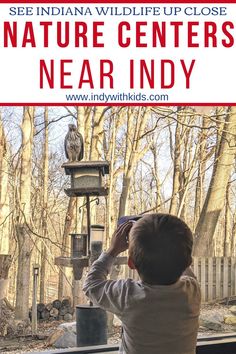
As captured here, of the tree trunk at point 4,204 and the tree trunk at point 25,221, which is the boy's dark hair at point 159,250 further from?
the tree trunk at point 4,204

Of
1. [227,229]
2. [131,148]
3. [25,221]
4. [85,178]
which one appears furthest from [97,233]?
[227,229]

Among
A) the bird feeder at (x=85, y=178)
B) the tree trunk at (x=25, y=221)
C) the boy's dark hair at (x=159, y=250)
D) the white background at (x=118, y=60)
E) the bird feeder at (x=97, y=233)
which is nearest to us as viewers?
the boy's dark hair at (x=159, y=250)

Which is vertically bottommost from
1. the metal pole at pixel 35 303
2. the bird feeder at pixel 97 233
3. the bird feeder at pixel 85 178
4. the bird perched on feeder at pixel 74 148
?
the metal pole at pixel 35 303

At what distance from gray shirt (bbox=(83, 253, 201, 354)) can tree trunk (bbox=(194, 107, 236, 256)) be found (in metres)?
1.53

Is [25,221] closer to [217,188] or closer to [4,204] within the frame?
[4,204]

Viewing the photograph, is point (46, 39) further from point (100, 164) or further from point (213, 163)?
point (213, 163)

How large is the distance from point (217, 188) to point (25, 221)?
1.30 meters

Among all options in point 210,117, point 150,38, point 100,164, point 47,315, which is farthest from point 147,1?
point 47,315

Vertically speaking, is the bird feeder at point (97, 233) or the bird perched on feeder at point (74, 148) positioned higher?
the bird perched on feeder at point (74, 148)

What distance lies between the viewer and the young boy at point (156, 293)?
25.3 inches

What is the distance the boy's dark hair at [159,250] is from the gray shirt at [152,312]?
0.07 feet

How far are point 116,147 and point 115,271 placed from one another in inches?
63.5

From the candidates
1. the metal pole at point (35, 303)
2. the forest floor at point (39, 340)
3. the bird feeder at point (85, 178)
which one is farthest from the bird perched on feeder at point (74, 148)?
the metal pole at point (35, 303)

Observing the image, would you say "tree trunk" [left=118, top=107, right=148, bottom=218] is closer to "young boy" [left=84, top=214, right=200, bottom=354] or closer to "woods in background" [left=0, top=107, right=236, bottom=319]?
"woods in background" [left=0, top=107, right=236, bottom=319]
